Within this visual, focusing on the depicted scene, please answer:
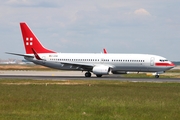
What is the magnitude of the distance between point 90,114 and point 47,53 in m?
44.5

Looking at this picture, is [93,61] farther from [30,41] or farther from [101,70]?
[30,41]

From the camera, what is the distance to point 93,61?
5906cm

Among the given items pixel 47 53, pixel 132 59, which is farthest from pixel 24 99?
pixel 47 53

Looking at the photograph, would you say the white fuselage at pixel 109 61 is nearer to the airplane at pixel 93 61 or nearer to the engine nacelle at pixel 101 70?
the airplane at pixel 93 61

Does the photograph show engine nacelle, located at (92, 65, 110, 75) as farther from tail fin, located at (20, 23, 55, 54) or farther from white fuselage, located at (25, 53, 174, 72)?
tail fin, located at (20, 23, 55, 54)

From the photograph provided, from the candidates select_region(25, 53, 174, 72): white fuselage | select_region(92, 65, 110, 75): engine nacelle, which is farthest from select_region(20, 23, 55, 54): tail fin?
select_region(92, 65, 110, 75): engine nacelle

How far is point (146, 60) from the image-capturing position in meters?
56.3

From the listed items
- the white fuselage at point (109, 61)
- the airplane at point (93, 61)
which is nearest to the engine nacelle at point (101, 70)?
the airplane at point (93, 61)

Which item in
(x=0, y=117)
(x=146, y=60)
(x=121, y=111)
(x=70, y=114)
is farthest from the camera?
(x=146, y=60)

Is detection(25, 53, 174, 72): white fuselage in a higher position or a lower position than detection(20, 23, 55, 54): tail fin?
lower

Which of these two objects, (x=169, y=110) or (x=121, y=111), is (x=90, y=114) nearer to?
(x=121, y=111)

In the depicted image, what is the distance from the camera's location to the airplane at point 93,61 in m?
56.4

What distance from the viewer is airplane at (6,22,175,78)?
56438 millimetres

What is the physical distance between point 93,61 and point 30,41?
10.8m
